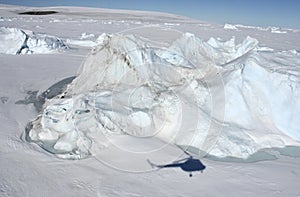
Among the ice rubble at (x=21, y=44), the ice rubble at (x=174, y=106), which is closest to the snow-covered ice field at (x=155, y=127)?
the ice rubble at (x=174, y=106)

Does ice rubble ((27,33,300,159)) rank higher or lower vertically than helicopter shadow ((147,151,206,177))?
higher

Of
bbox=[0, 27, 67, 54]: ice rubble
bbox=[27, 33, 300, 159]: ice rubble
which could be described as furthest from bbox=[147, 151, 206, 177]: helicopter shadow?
bbox=[0, 27, 67, 54]: ice rubble

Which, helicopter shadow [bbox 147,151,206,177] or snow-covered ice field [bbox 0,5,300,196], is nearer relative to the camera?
snow-covered ice field [bbox 0,5,300,196]

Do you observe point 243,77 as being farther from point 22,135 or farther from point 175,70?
point 22,135

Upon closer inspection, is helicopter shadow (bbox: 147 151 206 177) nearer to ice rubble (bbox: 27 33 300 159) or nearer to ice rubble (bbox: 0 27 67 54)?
ice rubble (bbox: 27 33 300 159)

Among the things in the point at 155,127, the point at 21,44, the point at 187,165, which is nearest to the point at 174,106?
the point at 155,127

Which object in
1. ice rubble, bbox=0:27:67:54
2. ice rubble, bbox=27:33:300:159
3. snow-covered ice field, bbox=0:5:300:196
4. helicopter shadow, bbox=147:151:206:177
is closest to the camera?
snow-covered ice field, bbox=0:5:300:196

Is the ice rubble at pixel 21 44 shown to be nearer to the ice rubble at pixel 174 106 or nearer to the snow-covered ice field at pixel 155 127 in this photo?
the snow-covered ice field at pixel 155 127
